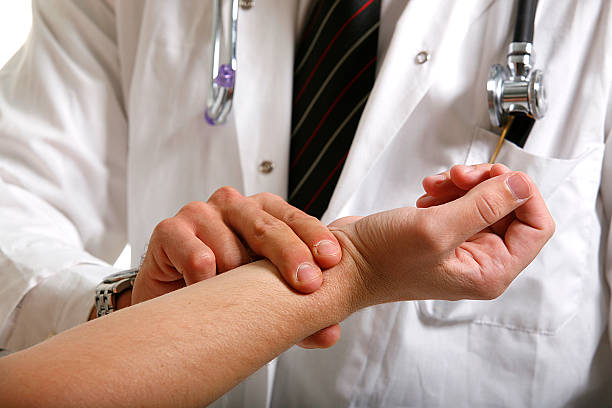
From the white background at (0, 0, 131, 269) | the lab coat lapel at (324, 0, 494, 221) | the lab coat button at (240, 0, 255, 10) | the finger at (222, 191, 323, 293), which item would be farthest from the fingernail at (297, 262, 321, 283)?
the white background at (0, 0, 131, 269)

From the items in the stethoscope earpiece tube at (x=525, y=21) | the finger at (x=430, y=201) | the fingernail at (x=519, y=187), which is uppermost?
the stethoscope earpiece tube at (x=525, y=21)

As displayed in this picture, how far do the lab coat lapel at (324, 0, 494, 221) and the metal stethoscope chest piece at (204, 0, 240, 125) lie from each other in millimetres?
245

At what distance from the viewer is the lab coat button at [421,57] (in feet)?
2.47

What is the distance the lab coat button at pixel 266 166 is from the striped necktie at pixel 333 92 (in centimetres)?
5

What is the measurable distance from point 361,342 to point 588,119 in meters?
0.43

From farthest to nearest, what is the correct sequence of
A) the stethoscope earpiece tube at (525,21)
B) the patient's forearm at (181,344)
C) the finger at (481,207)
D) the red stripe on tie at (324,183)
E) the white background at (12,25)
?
the white background at (12,25)
the red stripe on tie at (324,183)
the stethoscope earpiece tube at (525,21)
the finger at (481,207)
the patient's forearm at (181,344)

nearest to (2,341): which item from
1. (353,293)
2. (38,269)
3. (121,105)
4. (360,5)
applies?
(38,269)

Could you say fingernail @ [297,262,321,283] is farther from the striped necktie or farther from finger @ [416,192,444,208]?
the striped necktie

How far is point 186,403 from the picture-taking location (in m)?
0.42

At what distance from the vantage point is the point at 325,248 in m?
0.54

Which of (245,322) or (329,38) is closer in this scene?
(245,322)

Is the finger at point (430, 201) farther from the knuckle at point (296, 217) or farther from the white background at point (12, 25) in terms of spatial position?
the white background at point (12, 25)

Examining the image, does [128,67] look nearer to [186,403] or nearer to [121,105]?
[121,105]

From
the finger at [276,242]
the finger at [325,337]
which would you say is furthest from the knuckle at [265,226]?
the finger at [325,337]
